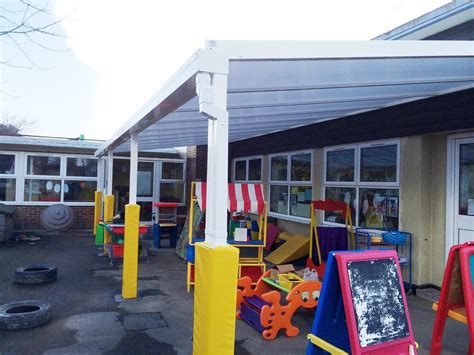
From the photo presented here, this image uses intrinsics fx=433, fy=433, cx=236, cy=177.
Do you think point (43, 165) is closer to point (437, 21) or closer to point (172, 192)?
point (172, 192)

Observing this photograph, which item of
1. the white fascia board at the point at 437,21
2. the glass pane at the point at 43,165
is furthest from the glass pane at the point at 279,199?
the glass pane at the point at 43,165

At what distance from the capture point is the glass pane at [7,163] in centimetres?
1372

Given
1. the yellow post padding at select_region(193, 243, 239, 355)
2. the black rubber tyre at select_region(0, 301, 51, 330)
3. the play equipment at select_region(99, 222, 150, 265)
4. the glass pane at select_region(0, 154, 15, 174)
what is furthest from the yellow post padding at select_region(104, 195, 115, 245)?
the yellow post padding at select_region(193, 243, 239, 355)

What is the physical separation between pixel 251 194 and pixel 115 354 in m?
3.43

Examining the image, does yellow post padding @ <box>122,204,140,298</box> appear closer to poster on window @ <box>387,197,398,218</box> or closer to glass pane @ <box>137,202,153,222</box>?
poster on window @ <box>387,197,398,218</box>

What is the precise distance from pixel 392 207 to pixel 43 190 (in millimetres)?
11252

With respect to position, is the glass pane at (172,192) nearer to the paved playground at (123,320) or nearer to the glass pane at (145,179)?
the glass pane at (145,179)

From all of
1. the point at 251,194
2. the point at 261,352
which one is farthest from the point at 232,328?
the point at 251,194

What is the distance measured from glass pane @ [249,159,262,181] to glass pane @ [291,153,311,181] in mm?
1847

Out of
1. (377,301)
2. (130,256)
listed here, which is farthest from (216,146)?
(130,256)

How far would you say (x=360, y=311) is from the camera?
330 centimetres

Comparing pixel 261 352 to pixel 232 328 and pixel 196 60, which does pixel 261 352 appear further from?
pixel 196 60

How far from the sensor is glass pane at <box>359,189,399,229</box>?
23.1 ft

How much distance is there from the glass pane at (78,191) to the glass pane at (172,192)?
2.34 metres
